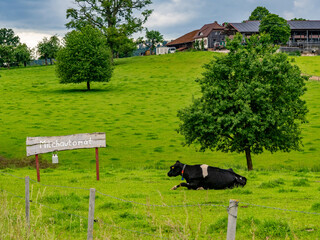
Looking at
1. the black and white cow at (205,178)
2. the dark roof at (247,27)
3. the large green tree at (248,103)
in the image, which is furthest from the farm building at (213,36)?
the black and white cow at (205,178)

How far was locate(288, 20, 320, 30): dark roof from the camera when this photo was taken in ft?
466

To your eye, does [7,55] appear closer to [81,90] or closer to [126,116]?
[81,90]

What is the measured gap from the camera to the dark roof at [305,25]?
142125mm

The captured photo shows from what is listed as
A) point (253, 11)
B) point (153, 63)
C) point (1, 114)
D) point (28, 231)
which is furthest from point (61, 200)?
point (253, 11)

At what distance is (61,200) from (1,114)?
4091 cm

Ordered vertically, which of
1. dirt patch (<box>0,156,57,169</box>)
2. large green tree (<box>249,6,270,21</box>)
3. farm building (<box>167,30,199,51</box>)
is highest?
large green tree (<box>249,6,270,21</box>)

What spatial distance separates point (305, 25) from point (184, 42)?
44.5m

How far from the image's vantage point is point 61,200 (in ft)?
50.6

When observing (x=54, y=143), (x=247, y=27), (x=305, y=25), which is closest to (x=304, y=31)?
(x=305, y=25)

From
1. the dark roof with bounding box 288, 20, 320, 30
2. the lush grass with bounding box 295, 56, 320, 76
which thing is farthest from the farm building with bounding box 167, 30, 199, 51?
the lush grass with bounding box 295, 56, 320, 76

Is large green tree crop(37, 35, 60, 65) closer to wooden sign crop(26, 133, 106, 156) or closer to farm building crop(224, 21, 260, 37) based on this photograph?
farm building crop(224, 21, 260, 37)

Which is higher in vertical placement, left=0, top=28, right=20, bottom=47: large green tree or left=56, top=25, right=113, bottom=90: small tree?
left=0, top=28, right=20, bottom=47: large green tree

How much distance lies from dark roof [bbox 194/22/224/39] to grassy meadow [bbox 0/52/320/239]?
185 feet

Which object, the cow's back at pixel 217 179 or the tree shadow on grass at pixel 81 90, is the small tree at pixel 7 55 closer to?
the tree shadow on grass at pixel 81 90
